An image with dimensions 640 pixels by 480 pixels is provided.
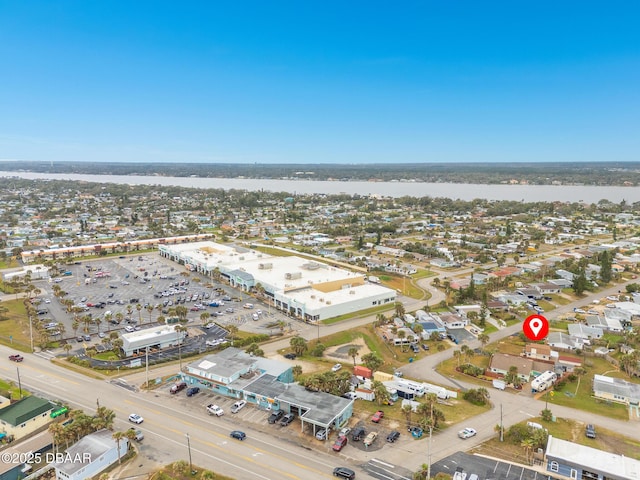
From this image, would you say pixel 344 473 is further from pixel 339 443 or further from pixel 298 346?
pixel 298 346

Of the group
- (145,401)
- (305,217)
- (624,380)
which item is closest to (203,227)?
(305,217)

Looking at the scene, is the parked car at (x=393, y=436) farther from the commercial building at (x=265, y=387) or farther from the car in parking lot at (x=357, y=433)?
the commercial building at (x=265, y=387)

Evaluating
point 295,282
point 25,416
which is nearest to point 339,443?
point 25,416

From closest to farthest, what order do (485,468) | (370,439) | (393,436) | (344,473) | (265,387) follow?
(344,473)
(485,468)
(370,439)
(393,436)
(265,387)

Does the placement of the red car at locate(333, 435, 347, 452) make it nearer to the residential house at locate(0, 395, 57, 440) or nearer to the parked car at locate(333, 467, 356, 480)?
the parked car at locate(333, 467, 356, 480)

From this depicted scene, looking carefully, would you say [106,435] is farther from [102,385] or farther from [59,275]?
[59,275]

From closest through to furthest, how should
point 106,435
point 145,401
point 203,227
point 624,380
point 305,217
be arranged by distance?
1. point 106,435
2. point 145,401
3. point 624,380
4. point 203,227
5. point 305,217
